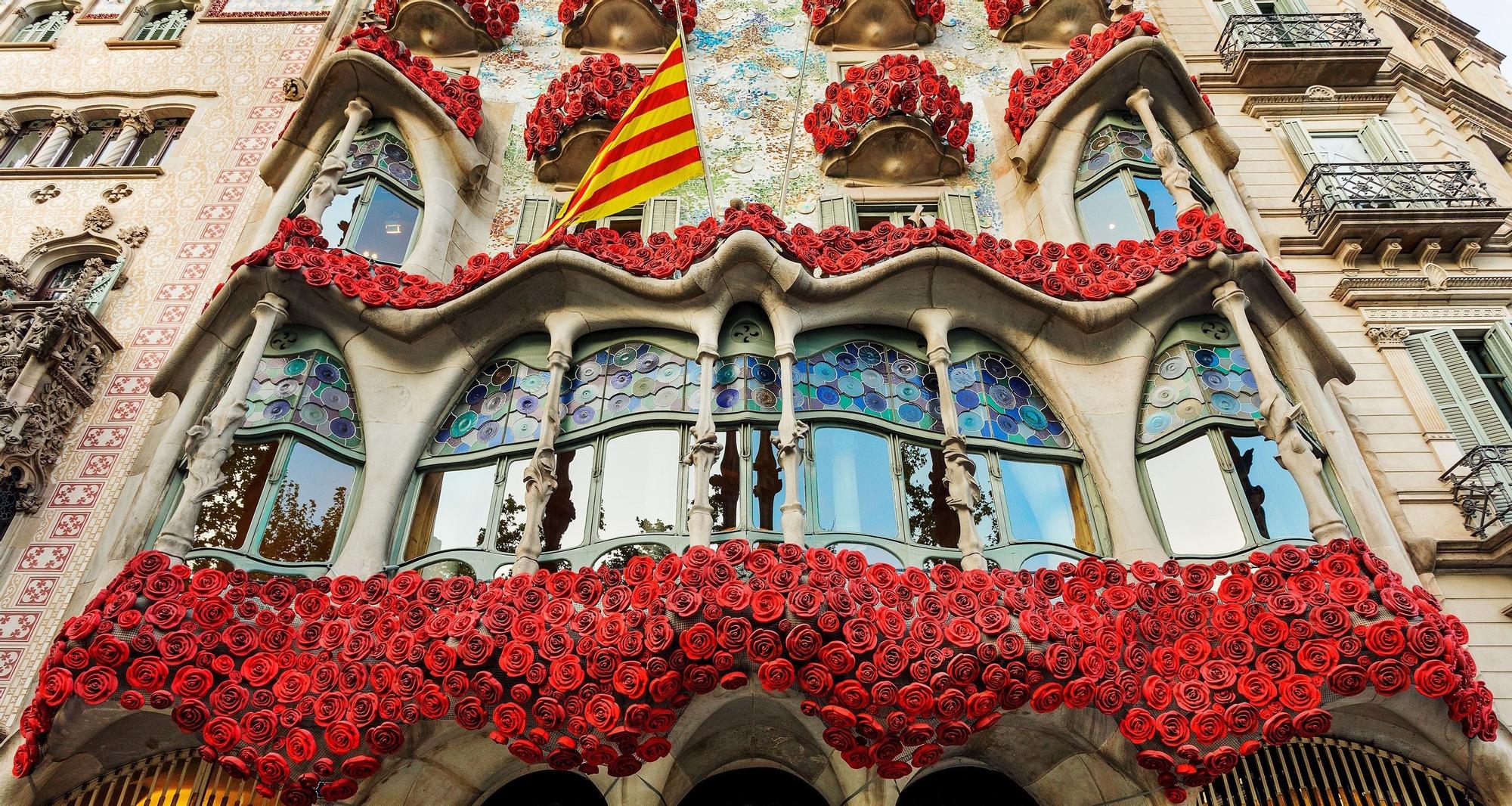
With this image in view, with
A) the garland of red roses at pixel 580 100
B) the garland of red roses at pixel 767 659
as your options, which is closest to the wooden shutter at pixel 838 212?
the garland of red roses at pixel 580 100

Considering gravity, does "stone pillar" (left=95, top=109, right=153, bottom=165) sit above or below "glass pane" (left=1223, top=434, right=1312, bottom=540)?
above

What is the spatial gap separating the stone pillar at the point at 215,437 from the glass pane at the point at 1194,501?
31.4ft

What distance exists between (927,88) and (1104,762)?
973 cm

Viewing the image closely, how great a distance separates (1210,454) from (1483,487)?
3374 millimetres

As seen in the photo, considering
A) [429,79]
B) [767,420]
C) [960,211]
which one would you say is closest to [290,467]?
[767,420]

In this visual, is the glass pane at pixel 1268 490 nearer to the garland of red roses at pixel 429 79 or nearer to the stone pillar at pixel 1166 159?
the stone pillar at pixel 1166 159

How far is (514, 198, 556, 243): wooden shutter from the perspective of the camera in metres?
13.9

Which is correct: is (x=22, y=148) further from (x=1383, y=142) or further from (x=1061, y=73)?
(x=1383, y=142)

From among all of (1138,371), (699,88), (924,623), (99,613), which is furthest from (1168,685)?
→ (699,88)

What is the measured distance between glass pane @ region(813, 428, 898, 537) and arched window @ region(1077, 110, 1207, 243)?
16.0 ft

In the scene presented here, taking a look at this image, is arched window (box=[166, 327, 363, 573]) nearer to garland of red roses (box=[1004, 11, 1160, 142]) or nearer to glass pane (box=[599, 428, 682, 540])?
glass pane (box=[599, 428, 682, 540])

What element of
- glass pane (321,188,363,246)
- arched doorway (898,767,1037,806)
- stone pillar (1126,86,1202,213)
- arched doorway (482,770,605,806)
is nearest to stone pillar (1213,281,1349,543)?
stone pillar (1126,86,1202,213)

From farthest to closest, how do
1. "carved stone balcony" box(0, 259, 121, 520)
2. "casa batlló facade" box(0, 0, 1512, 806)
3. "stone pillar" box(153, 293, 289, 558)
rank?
1. "carved stone balcony" box(0, 259, 121, 520)
2. "stone pillar" box(153, 293, 289, 558)
3. "casa batlló facade" box(0, 0, 1512, 806)

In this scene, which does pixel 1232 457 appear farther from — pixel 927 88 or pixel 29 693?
pixel 29 693
